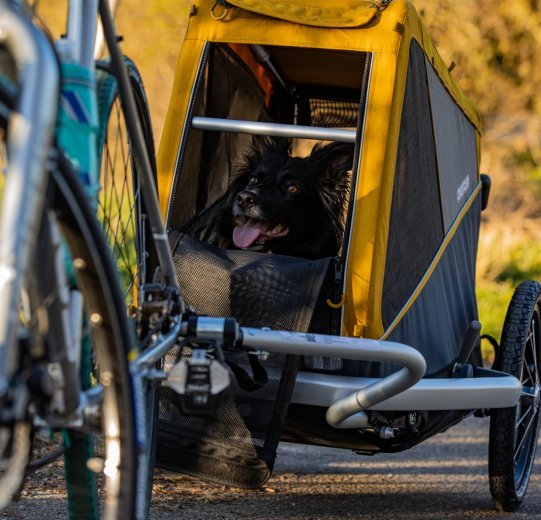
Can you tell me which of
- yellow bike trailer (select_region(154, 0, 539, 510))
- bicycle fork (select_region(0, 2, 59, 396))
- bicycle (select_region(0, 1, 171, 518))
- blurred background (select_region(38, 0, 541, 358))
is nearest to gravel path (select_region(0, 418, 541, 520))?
yellow bike trailer (select_region(154, 0, 539, 510))

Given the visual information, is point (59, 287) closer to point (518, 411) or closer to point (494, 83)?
point (518, 411)

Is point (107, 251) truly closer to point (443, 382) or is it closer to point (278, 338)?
point (278, 338)

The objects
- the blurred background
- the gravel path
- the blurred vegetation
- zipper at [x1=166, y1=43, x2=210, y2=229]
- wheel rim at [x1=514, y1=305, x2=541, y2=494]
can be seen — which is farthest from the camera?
the blurred vegetation

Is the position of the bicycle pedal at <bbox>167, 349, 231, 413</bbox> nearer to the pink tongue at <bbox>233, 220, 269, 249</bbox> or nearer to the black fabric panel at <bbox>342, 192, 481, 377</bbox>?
the black fabric panel at <bbox>342, 192, 481, 377</bbox>

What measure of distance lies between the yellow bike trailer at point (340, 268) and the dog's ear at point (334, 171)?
0.40 meters

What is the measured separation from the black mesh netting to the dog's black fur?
55 cm

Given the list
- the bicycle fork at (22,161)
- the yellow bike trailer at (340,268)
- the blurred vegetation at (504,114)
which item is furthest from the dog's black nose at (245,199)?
the blurred vegetation at (504,114)

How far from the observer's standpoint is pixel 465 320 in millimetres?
3938

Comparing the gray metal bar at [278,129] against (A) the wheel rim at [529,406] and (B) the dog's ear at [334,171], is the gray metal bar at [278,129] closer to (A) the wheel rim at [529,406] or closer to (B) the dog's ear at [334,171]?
(B) the dog's ear at [334,171]

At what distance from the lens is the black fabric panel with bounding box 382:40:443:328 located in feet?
10.1

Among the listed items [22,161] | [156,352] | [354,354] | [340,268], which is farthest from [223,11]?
[22,161]

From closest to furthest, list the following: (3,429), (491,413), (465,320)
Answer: (3,429) → (491,413) → (465,320)

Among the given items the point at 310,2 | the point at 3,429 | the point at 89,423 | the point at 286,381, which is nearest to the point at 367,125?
the point at 310,2

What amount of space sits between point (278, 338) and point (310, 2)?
4.07ft
